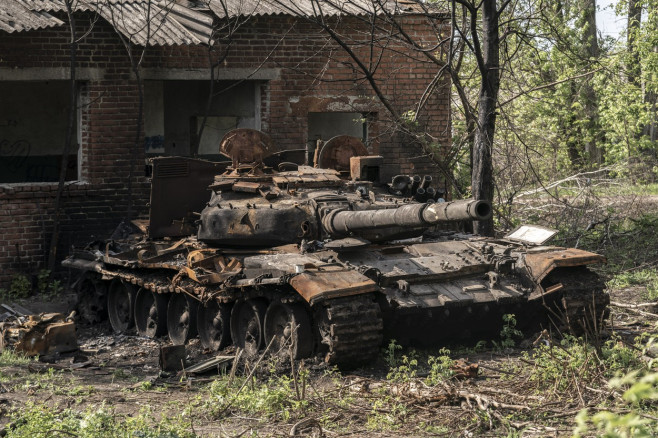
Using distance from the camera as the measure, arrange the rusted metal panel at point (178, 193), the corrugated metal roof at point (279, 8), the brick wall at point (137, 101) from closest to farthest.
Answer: the rusted metal panel at point (178, 193)
the brick wall at point (137, 101)
the corrugated metal roof at point (279, 8)

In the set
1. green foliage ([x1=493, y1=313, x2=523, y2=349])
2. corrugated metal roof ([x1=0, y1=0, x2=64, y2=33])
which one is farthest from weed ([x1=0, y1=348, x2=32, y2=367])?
green foliage ([x1=493, y1=313, x2=523, y2=349])

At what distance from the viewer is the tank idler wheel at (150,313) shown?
11680 millimetres

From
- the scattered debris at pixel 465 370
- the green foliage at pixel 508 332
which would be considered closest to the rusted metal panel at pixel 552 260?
the green foliage at pixel 508 332

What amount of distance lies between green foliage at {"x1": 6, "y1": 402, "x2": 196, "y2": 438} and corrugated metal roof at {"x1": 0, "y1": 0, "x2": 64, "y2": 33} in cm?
744

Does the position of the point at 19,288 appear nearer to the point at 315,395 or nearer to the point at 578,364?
the point at 315,395

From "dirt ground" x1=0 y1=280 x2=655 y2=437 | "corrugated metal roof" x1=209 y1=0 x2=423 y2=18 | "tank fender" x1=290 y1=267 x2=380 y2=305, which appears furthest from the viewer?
"corrugated metal roof" x1=209 y1=0 x2=423 y2=18

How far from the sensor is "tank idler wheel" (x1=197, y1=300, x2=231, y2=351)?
10.4 metres

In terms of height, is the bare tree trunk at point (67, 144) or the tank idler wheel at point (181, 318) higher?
the bare tree trunk at point (67, 144)

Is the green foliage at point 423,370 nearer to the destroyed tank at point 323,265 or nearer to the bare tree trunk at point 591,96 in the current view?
the destroyed tank at point 323,265

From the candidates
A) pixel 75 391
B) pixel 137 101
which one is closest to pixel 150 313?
pixel 75 391

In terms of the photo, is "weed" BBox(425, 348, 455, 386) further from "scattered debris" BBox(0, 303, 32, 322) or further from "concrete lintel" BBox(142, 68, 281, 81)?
"concrete lintel" BBox(142, 68, 281, 81)

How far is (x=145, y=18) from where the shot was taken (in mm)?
14508

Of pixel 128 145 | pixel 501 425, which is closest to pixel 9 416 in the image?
pixel 501 425

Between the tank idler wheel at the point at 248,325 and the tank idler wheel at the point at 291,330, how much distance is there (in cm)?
Result: 17
